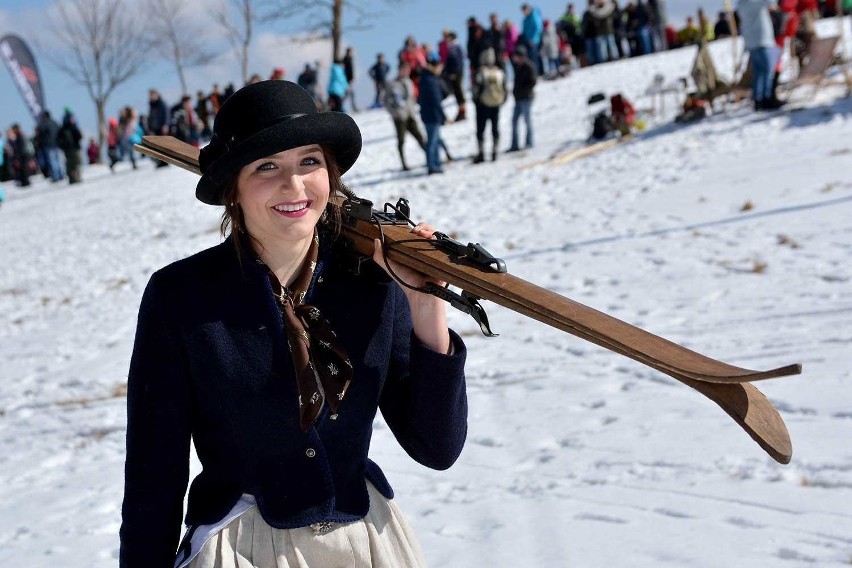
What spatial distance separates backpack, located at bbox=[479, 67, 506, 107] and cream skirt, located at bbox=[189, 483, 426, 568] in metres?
12.1

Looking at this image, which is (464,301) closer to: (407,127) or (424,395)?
(424,395)

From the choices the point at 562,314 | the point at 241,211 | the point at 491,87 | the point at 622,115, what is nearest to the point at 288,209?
the point at 241,211

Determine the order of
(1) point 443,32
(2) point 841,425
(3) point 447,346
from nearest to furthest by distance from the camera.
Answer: (3) point 447,346, (2) point 841,425, (1) point 443,32

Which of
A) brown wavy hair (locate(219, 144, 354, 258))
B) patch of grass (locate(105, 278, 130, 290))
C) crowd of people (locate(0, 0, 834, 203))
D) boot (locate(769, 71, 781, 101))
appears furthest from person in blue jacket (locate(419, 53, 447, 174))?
brown wavy hair (locate(219, 144, 354, 258))

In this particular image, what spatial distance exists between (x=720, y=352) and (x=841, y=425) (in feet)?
4.28

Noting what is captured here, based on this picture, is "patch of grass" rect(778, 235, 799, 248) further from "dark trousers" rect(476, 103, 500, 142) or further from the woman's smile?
"dark trousers" rect(476, 103, 500, 142)

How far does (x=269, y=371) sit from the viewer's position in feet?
5.89

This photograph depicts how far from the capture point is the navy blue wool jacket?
1.75m

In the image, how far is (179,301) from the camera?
176 centimetres

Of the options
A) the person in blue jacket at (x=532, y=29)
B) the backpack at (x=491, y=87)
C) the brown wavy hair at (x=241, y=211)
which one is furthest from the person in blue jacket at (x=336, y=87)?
the brown wavy hair at (x=241, y=211)

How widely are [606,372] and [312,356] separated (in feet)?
12.6

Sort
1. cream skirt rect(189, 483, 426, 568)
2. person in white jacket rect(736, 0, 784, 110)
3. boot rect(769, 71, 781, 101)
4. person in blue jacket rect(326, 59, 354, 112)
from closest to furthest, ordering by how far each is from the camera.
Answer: cream skirt rect(189, 483, 426, 568), person in white jacket rect(736, 0, 784, 110), boot rect(769, 71, 781, 101), person in blue jacket rect(326, 59, 354, 112)

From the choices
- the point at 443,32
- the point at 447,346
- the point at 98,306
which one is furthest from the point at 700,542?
the point at 443,32

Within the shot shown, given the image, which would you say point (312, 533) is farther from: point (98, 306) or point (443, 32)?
point (443, 32)
